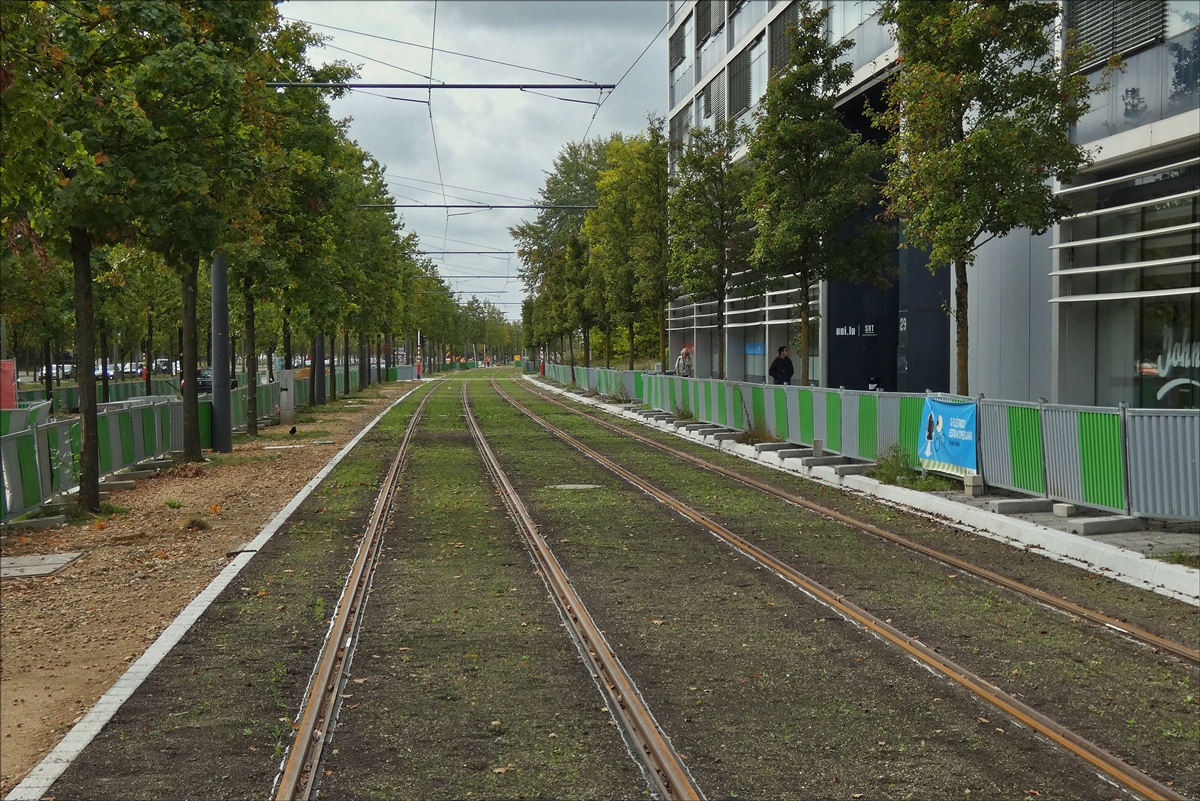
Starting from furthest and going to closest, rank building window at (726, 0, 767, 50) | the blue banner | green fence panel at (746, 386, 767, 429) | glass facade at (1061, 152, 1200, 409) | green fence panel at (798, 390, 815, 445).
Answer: building window at (726, 0, 767, 50)
green fence panel at (746, 386, 767, 429)
green fence panel at (798, 390, 815, 445)
glass facade at (1061, 152, 1200, 409)
the blue banner

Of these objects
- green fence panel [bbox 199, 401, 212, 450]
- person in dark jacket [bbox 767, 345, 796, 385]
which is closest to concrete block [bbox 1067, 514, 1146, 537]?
person in dark jacket [bbox 767, 345, 796, 385]

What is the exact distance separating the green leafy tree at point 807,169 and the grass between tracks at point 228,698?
14830mm

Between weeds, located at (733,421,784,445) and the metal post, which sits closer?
the metal post

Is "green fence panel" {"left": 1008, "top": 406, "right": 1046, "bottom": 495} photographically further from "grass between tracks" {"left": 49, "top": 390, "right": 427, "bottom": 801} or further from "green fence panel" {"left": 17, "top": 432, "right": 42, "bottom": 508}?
"green fence panel" {"left": 17, "top": 432, "right": 42, "bottom": 508}

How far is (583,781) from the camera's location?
5.48 m

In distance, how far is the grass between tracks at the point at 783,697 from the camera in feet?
18.1

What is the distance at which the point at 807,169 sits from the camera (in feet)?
81.1

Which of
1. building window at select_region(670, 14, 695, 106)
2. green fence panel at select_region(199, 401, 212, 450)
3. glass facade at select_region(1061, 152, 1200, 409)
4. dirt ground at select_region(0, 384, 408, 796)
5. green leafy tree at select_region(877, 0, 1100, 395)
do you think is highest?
building window at select_region(670, 14, 695, 106)

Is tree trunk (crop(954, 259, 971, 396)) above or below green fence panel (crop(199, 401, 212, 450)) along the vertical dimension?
above

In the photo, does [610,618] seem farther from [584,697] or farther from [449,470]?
[449,470]

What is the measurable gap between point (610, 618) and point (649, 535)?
4.11m

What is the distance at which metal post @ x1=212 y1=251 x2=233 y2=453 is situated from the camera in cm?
2362

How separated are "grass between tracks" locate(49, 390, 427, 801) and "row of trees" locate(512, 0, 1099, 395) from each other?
1077cm

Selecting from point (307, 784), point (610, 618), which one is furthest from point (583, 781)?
point (610, 618)
